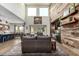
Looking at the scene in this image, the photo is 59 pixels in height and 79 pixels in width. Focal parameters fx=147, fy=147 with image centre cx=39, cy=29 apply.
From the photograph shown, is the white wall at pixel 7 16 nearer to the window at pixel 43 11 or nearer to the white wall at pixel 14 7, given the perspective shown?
the white wall at pixel 14 7

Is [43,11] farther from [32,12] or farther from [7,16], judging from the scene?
[7,16]

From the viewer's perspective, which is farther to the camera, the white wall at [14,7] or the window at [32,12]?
the window at [32,12]

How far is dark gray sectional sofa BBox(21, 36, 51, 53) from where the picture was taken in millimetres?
6223

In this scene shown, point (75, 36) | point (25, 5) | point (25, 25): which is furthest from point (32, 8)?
point (75, 36)

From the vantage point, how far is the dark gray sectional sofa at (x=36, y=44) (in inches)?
245

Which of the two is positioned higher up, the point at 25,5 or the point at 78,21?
the point at 25,5

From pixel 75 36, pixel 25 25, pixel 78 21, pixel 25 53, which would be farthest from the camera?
pixel 25 25

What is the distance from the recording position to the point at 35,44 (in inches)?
246

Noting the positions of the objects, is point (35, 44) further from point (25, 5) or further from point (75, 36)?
point (25, 5)

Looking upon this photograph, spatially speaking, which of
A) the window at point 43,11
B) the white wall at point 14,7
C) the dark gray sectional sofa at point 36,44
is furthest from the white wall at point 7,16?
the window at point 43,11

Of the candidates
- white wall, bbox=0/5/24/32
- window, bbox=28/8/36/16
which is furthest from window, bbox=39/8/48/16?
white wall, bbox=0/5/24/32

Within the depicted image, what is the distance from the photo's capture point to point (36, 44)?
624 cm

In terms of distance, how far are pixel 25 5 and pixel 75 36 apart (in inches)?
434

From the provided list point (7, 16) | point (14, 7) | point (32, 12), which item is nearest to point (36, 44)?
Result: point (14, 7)
